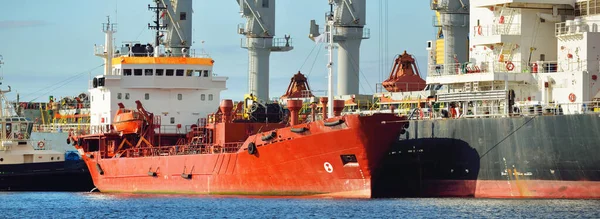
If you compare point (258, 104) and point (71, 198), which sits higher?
point (258, 104)

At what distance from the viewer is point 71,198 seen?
2229 inches

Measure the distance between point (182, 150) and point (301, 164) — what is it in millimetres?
8757

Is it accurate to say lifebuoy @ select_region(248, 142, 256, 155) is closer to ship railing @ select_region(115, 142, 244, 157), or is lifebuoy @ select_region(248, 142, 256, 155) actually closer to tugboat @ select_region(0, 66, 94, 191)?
ship railing @ select_region(115, 142, 244, 157)

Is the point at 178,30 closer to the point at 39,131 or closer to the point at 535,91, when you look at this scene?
the point at 39,131

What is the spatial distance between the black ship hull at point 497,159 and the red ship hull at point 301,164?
5.98ft

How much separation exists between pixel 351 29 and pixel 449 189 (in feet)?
76.5

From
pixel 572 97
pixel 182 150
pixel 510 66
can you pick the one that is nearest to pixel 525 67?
pixel 510 66

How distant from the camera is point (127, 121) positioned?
5850cm

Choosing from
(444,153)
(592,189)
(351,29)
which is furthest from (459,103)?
(351,29)

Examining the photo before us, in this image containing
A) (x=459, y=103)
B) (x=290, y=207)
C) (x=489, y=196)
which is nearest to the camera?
(x=290, y=207)

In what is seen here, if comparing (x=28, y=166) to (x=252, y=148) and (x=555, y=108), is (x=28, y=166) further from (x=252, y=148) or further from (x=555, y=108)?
(x=555, y=108)

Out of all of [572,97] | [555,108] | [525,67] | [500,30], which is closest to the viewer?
[555,108]

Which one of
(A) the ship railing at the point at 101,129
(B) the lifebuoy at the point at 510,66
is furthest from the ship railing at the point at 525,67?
(A) the ship railing at the point at 101,129

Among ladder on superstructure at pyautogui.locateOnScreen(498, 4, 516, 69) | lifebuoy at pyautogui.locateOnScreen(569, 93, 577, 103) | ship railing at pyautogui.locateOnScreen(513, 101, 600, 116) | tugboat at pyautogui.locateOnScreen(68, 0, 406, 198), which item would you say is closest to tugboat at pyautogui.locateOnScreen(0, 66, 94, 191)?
tugboat at pyautogui.locateOnScreen(68, 0, 406, 198)
